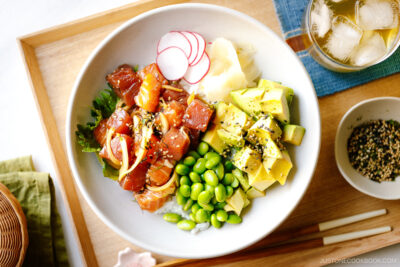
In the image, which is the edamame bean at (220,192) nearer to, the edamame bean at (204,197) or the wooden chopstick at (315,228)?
the edamame bean at (204,197)

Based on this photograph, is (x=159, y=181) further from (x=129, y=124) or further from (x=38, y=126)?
(x=38, y=126)

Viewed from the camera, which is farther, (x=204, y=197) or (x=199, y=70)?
(x=199, y=70)

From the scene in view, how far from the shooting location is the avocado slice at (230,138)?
192 cm

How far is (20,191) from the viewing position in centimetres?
239

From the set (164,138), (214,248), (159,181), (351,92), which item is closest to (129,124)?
(164,138)

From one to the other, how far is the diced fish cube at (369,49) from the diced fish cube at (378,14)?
2.3 inches

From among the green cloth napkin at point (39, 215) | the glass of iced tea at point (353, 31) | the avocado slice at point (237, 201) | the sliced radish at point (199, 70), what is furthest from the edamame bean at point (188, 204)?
the glass of iced tea at point (353, 31)

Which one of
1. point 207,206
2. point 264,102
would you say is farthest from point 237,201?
point 264,102

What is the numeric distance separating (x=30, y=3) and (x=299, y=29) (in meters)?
2.12

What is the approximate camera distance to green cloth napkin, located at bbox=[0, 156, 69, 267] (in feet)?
7.69

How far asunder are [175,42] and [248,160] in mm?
924

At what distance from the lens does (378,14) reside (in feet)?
6.80

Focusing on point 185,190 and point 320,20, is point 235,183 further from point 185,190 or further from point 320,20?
point 320,20

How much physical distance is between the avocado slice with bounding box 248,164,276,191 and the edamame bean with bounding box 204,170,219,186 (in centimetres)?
21
